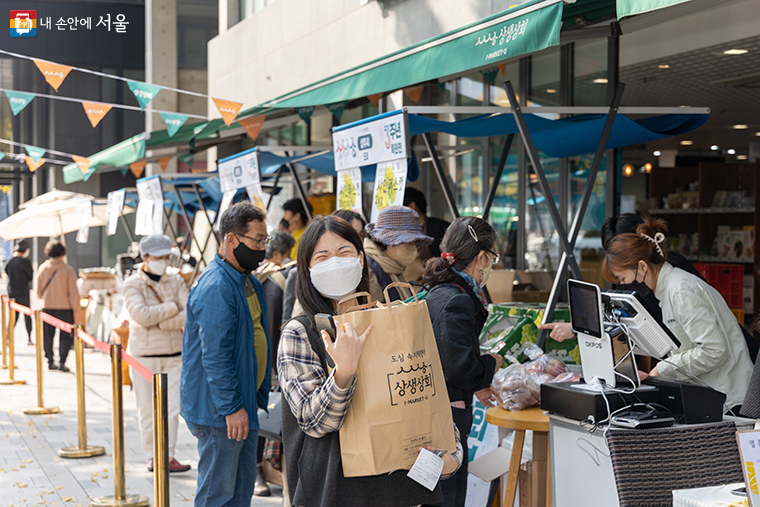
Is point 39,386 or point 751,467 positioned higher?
point 751,467

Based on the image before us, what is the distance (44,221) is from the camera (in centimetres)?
1497

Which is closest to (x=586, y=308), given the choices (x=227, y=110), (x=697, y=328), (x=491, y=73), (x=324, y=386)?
(x=697, y=328)

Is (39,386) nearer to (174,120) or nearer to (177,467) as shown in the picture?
(177,467)

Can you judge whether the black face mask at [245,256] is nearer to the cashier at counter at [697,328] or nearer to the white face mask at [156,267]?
the cashier at counter at [697,328]

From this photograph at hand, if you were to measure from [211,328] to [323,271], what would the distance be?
1.39 meters

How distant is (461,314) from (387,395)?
3.94 feet

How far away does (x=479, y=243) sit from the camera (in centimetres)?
367

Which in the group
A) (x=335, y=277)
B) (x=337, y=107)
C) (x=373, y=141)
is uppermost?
(x=337, y=107)

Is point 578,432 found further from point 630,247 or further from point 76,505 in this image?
point 76,505

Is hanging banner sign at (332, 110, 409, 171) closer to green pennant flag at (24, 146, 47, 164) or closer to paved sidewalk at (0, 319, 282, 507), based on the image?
paved sidewalk at (0, 319, 282, 507)

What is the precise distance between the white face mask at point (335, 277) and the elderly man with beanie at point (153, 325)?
151 inches

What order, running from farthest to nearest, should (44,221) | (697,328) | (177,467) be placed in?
1. (44,221)
2. (177,467)
3. (697,328)

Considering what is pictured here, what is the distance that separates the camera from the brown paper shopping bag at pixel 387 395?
7.48 ft

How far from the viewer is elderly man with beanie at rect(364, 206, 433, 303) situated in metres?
4.64
